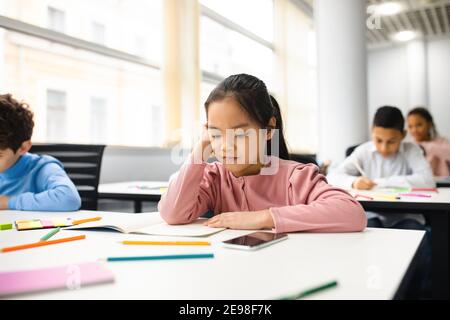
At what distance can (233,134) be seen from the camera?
3.89ft

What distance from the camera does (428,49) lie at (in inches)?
307

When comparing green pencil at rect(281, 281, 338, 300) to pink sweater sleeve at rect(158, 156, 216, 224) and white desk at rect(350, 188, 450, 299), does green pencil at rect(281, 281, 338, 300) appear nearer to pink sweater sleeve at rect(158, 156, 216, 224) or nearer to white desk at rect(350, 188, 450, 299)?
pink sweater sleeve at rect(158, 156, 216, 224)

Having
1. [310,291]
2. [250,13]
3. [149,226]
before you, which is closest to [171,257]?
[310,291]

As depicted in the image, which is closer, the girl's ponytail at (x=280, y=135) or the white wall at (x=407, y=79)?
the girl's ponytail at (x=280, y=135)

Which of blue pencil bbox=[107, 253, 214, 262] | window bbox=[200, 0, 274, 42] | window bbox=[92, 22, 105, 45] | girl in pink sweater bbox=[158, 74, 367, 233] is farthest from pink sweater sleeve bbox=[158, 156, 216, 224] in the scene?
window bbox=[200, 0, 274, 42]

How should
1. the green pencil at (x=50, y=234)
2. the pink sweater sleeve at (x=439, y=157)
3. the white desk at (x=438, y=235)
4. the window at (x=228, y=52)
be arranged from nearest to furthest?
the green pencil at (x=50, y=234)
the white desk at (x=438, y=235)
the pink sweater sleeve at (x=439, y=157)
the window at (x=228, y=52)

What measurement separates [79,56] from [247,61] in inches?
98.1

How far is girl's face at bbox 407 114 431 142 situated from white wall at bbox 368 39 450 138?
3.71m

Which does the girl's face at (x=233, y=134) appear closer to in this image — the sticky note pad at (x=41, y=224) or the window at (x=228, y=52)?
the sticky note pad at (x=41, y=224)

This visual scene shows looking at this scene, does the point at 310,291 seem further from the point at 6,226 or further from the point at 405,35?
the point at 405,35

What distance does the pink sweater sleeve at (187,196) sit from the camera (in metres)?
1.18

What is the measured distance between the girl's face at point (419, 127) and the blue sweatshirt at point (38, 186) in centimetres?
368

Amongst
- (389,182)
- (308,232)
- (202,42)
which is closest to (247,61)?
(202,42)

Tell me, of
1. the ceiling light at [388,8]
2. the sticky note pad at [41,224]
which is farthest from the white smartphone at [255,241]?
the ceiling light at [388,8]
